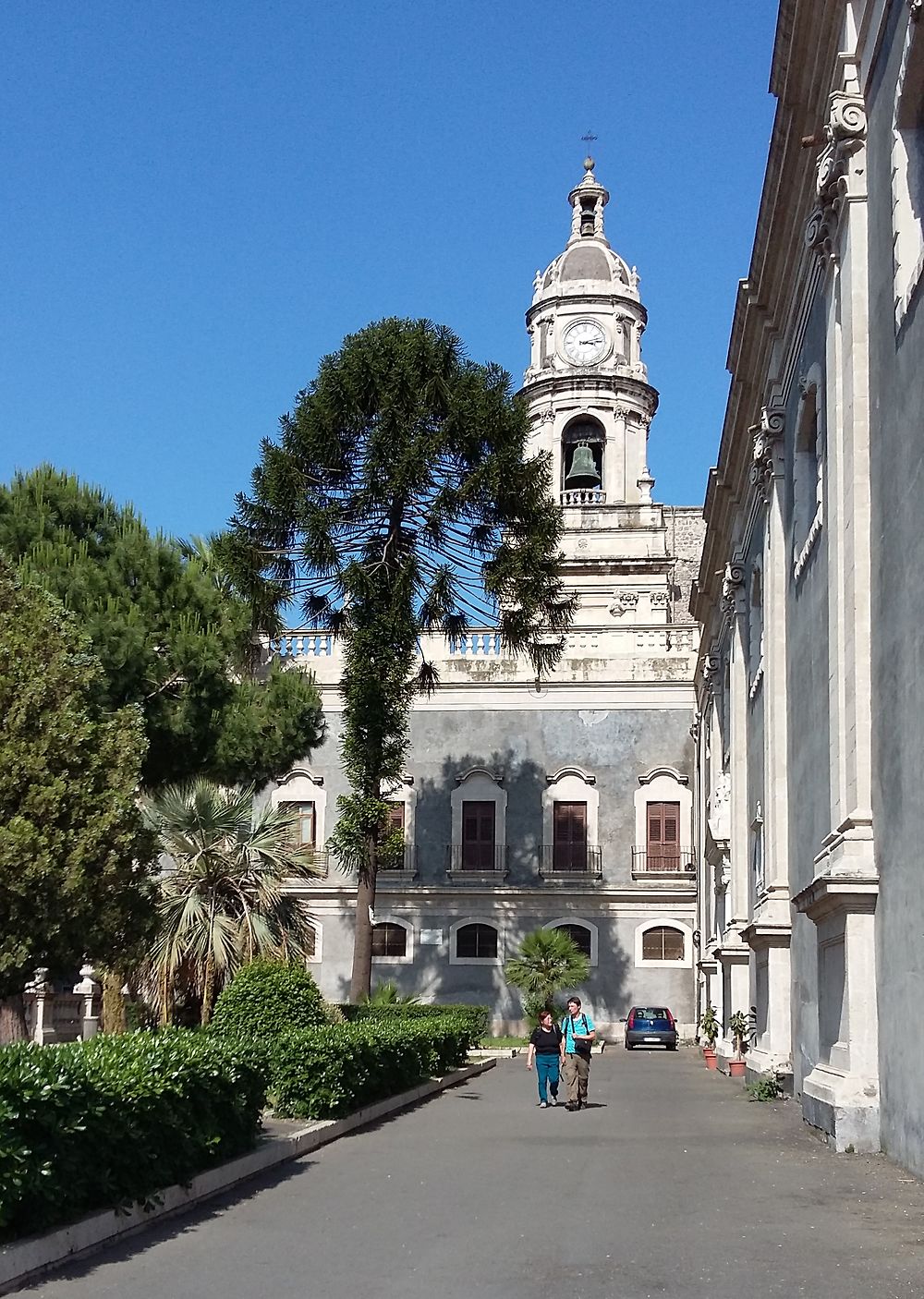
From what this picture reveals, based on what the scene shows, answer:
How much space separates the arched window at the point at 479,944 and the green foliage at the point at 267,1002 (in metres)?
25.4

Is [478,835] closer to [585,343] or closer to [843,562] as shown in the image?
[585,343]

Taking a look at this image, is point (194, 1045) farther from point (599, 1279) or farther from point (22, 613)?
point (22, 613)

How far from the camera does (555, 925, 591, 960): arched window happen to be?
44062 mm

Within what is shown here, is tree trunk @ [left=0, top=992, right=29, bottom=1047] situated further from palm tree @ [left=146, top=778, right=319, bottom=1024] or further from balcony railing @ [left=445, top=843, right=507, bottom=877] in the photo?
balcony railing @ [left=445, top=843, right=507, bottom=877]

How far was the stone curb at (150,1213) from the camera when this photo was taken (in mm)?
7855

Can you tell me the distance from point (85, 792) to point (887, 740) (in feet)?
32.0

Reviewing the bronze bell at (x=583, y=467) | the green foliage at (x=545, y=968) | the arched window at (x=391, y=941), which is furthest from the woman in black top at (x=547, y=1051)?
the bronze bell at (x=583, y=467)

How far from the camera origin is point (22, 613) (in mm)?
19031


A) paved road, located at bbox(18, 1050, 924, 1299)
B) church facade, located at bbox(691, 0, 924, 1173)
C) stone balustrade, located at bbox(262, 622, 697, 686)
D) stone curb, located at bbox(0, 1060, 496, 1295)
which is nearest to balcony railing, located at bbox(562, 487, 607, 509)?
stone balustrade, located at bbox(262, 622, 697, 686)

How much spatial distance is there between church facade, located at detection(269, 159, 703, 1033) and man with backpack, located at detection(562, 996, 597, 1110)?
22.9m

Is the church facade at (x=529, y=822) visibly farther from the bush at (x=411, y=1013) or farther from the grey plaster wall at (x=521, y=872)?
the bush at (x=411, y=1013)

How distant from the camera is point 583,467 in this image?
5841cm

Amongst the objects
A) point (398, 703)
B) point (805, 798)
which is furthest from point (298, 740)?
point (805, 798)

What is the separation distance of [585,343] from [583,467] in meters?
4.69
